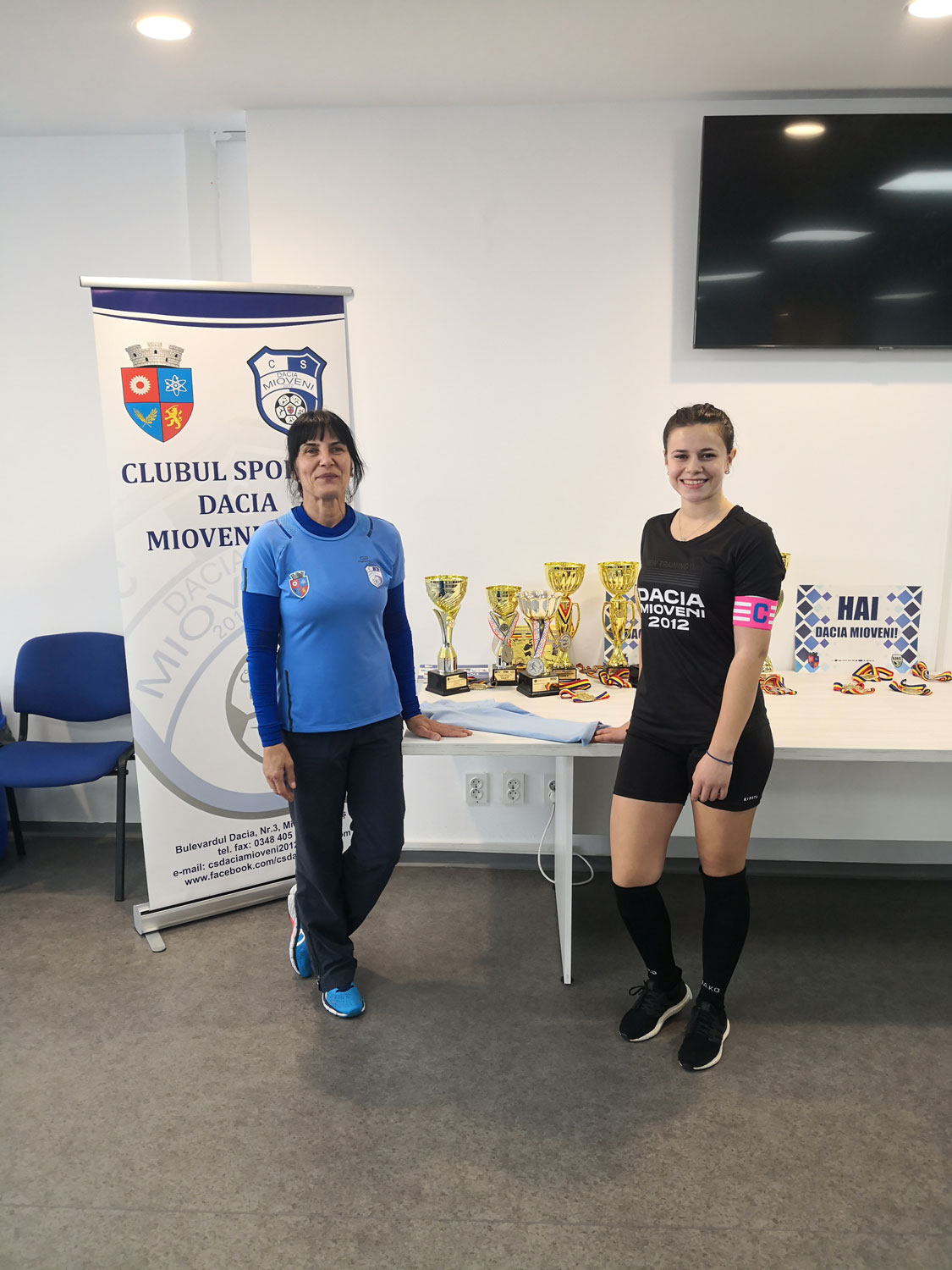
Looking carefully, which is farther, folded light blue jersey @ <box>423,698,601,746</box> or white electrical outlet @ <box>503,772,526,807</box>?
white electrical outlet @ <box>503,772,526,807</box>

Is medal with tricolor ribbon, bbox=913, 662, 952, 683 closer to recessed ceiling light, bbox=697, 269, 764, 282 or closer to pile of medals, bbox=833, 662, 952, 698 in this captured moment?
pile of medals, bbox=833, 662, 952, 698

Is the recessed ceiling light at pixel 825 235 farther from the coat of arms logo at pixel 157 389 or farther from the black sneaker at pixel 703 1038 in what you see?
the black sneaker at pixel 703 1038

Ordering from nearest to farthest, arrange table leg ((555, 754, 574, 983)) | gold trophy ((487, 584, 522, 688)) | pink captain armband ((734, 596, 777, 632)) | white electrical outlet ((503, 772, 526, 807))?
pink captain armband ((734, 596, 777, 632)) < table leg ((555, 754, 574, 983)) < gold trophy ((487, 584, 522, 688)) < white electrical outlet ((503, 772, 526, 807))

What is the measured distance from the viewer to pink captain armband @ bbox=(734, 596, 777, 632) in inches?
74.0

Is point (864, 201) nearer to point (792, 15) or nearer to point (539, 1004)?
point (792, 15)

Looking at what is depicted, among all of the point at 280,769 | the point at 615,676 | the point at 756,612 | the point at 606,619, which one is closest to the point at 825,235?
the point at 606,619

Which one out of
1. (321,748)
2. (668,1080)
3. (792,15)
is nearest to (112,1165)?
(321,748)

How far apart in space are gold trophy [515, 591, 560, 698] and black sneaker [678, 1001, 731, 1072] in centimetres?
105

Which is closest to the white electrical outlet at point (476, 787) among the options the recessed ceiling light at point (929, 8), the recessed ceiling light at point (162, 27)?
the recessed ceiling light at point (162, 27)

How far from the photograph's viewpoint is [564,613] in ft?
10.1

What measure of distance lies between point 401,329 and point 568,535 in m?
0.96

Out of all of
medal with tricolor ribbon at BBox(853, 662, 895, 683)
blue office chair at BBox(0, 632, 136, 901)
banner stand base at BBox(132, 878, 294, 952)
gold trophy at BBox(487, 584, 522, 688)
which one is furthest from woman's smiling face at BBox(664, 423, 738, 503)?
blue office chair at BBox(0, 632, 136, 901)

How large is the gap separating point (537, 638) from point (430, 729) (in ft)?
2.32

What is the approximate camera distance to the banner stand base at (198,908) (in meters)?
2.88
